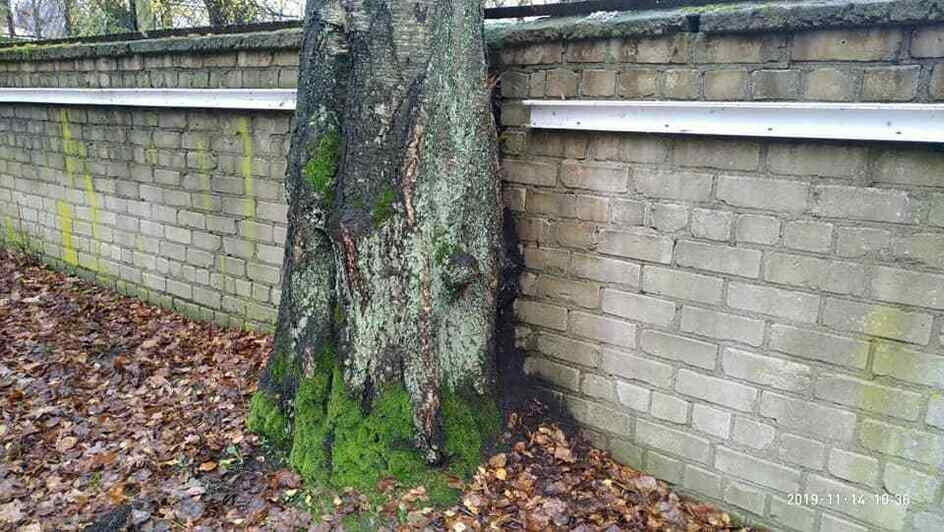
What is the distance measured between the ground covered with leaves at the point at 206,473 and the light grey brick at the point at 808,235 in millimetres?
1331

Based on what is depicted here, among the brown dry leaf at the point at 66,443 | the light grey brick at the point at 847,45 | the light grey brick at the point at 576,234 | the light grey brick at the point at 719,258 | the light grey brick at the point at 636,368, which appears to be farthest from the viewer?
the brown dry leaf at the point at 66,443

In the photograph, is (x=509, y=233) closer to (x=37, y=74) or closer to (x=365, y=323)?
(x=365, y=323)

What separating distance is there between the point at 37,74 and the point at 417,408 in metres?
5.96

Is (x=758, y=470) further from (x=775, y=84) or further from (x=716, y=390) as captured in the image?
(x=775, y=84)

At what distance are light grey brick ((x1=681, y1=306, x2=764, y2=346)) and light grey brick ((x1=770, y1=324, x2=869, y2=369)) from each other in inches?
2.8

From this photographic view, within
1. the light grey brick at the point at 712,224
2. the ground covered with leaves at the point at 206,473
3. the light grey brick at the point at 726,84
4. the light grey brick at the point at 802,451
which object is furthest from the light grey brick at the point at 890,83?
the ground covered with leaves at the point at 206,473

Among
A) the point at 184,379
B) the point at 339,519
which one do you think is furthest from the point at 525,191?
the point at 184,379

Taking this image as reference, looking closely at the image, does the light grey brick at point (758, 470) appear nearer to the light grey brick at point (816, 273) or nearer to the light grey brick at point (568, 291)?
the light grey brick at point (816, 273)

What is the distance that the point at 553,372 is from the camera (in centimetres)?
354

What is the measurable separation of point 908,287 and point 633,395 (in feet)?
4.31

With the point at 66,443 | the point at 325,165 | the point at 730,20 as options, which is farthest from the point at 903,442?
the point at 66,443

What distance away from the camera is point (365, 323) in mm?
3041

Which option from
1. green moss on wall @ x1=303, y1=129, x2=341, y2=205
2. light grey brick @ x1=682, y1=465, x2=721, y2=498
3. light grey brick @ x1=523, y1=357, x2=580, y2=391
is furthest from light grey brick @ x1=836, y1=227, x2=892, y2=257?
green moss on wall @ x1=303, y1=129, x2=341, y2=205

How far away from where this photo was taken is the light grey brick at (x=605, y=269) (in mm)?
3172
